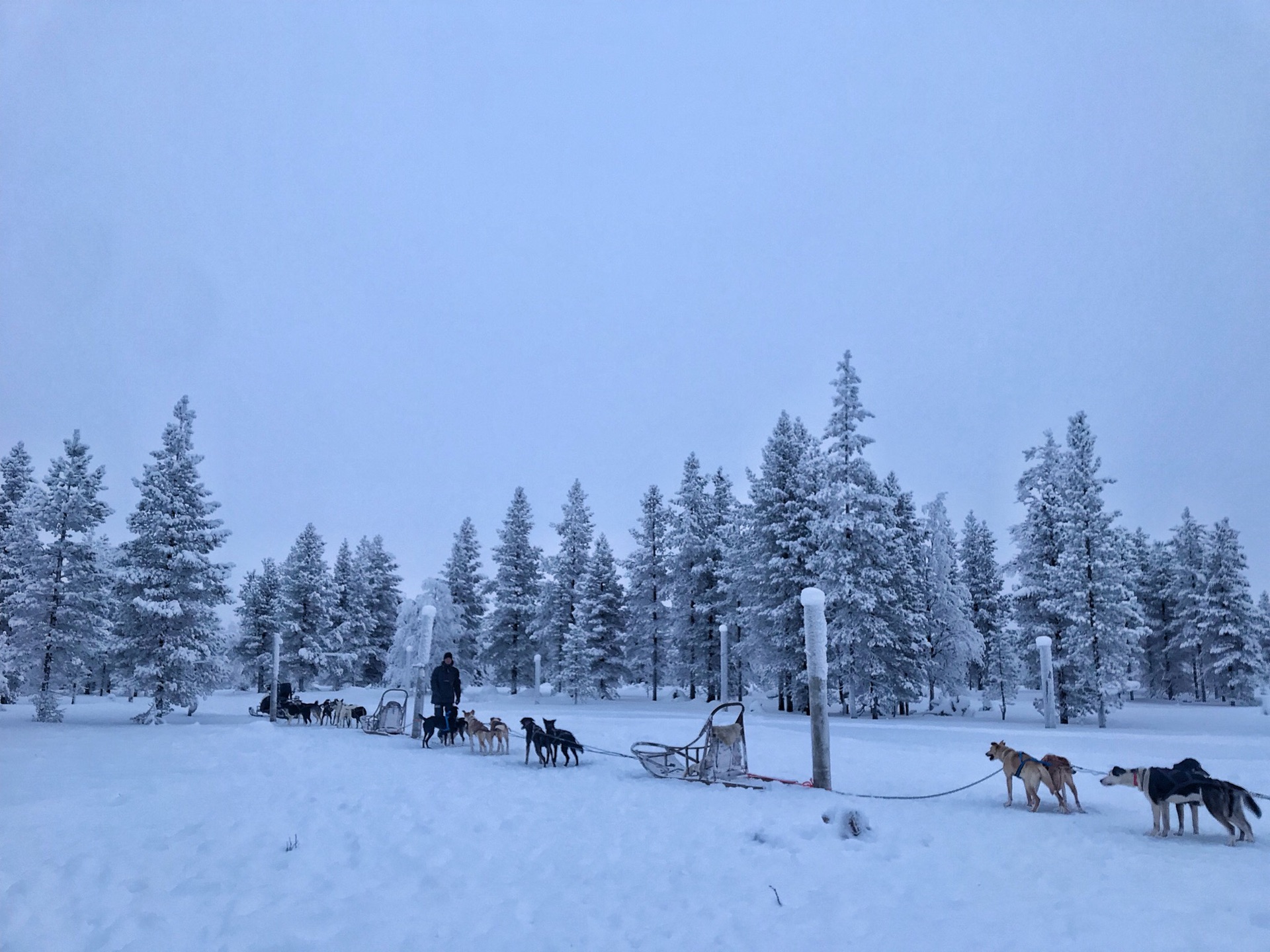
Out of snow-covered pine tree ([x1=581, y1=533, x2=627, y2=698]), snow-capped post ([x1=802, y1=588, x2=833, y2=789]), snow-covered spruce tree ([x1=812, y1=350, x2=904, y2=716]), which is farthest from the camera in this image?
snow-covered pine tree ([x1=581, y1=533, x2=627, y2=698])

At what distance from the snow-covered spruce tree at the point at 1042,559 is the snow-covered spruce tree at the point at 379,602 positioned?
132 feet

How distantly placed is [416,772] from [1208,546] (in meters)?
49.5

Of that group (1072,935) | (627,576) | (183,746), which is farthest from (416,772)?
(627,576)

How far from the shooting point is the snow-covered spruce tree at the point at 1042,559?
2898cm

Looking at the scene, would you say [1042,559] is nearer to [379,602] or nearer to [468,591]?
[468,591]

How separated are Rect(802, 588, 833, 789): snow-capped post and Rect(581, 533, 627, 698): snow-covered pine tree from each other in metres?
29.7

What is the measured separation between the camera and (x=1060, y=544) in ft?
96.7

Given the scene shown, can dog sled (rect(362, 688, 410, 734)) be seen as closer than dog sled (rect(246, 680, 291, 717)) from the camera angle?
Yes

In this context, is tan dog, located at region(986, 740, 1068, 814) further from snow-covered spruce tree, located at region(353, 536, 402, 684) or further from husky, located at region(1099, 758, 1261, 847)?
snow-covered spruce tree, located at region(353, 536, 402, 684)

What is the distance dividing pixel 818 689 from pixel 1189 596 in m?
45.4

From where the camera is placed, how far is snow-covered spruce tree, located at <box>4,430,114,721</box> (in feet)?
83.0

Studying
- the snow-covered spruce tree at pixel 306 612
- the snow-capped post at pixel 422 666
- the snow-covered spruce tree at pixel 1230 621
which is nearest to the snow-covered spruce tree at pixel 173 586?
the snow-capped post at pixel 422 666

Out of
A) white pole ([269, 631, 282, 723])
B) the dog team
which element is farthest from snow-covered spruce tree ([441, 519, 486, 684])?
the dog team

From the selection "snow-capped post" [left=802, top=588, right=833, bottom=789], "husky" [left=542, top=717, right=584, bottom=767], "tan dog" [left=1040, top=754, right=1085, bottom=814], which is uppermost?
"snow-capped post" [left=802, top=588, right=833, bottom=789]
